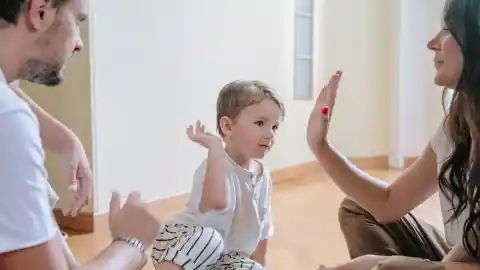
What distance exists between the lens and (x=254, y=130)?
167cm

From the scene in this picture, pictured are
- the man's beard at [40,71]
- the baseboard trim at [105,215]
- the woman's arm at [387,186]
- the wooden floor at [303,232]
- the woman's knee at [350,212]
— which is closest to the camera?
the man's beard at [40,71]

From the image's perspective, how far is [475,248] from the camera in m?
1.16

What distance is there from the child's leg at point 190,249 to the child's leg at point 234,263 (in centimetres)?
2

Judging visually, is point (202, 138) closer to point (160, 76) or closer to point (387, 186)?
point (387, 186)

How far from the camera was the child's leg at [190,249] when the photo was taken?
60.4 inches

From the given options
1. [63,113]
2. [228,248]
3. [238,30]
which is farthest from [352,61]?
[228,248]

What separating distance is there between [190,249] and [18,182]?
0.86 metres

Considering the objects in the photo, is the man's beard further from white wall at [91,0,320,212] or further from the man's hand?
white wall at [91,0,320,212]

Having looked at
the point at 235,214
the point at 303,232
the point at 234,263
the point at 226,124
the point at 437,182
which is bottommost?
the point at 303,232

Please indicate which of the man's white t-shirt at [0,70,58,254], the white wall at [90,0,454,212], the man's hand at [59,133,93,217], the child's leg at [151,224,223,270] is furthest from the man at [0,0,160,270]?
the white wall at [90,0,454,212]

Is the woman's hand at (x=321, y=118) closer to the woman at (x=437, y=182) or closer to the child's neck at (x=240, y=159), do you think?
the woman at (x=437, y=182)

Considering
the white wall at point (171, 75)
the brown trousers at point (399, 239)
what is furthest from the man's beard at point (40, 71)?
the white wall at point (171, 75)

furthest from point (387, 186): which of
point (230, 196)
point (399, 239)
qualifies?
point (230, 196)

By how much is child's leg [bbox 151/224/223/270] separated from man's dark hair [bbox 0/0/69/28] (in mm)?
Answer: 847
